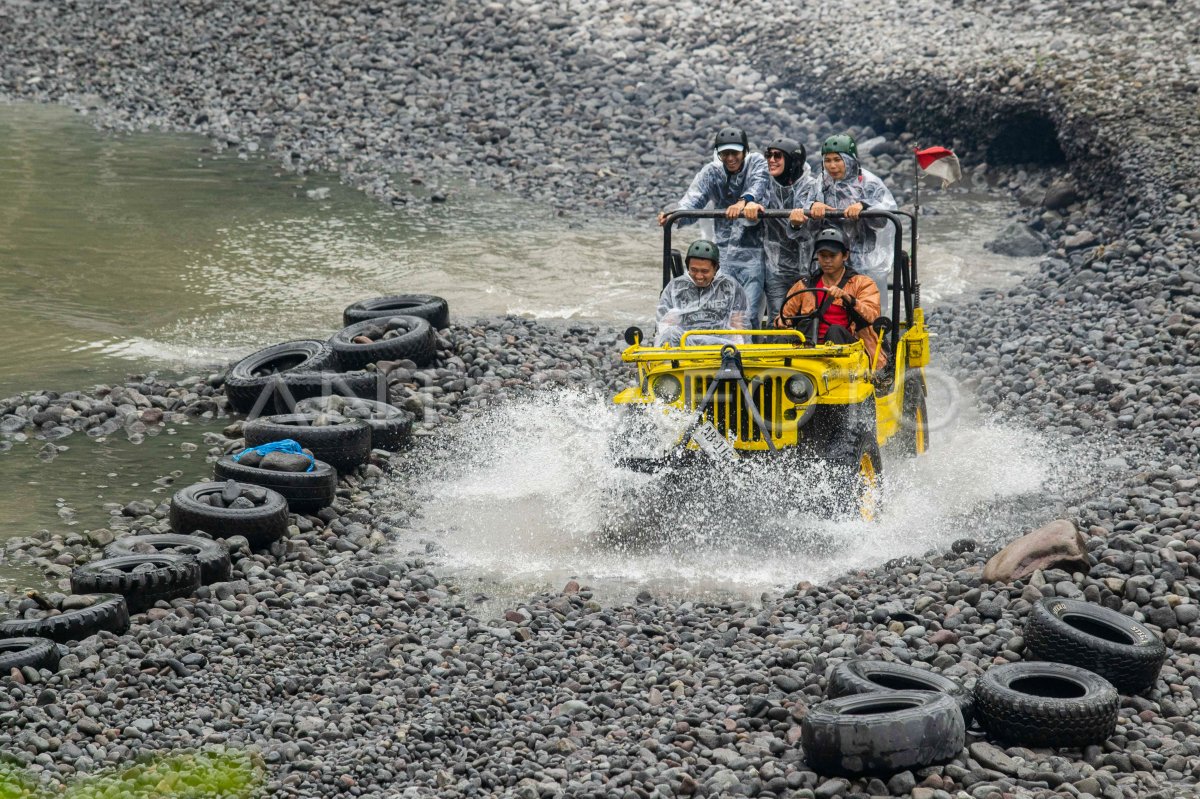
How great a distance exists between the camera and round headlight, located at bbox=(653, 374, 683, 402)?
421 inches

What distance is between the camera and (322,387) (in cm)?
1401

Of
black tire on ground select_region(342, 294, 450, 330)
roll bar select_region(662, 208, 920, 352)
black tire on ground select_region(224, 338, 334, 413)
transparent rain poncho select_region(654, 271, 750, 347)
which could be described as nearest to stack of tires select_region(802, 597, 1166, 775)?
roll bar select_region(662, 208, 920, 352)

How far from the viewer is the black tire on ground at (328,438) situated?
12.3m

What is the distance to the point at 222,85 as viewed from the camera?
96.6 feet

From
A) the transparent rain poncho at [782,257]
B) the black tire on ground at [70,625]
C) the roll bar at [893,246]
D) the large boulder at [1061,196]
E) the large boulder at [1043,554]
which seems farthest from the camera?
the large boulder at [1061,196]

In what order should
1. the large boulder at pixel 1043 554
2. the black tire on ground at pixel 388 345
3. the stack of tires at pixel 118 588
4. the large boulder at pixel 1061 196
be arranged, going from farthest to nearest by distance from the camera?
the large boulder at pixel 1061 196 → the black tire on ground at pixel 388 345 → the large boulder at pixel 1043 554 → the stack of tires at pixel 118 588

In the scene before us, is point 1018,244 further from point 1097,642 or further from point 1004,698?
point 1004,698

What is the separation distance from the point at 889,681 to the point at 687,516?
321cm

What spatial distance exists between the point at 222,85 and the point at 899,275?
2109cm

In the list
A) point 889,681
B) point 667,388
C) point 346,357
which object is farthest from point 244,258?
point 889,681

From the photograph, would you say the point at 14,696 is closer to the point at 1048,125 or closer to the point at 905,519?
the point at 905,519

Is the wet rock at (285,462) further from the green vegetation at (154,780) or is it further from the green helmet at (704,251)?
the green vegetation at (154,780)

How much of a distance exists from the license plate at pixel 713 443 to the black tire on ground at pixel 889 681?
2954 millimetres

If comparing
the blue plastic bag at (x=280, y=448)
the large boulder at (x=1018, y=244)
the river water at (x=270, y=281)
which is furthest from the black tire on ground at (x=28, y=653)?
the large boulder at (x=1018, y=244)
